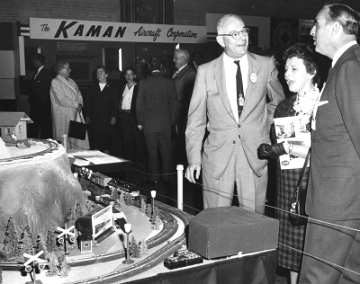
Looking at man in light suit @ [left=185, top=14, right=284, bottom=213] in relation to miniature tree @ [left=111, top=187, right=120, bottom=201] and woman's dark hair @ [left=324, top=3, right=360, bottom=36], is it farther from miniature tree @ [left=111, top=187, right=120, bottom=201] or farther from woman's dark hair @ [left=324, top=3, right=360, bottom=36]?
woman's dark hair @ [left=324, top=3, right=360, bottom=36]

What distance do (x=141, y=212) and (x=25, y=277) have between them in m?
1.08

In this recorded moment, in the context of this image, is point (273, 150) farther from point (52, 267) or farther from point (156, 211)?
point (52, 267)

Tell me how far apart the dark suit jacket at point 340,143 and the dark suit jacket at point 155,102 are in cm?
476

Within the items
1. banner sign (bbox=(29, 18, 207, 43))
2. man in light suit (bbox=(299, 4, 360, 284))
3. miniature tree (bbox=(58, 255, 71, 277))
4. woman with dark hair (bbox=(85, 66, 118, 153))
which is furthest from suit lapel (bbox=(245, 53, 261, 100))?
banner sign (bbox=(29, 18, 207, 43))

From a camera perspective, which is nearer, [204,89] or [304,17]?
[204,89]

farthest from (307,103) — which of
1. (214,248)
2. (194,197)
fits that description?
(194,197)

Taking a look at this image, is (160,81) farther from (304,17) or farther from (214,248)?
(304,17)

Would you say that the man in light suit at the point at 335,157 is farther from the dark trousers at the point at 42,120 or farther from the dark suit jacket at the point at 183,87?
the dark trousers at the point at 42,120

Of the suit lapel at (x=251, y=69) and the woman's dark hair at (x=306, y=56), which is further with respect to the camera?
the suit lapel at (x=251, y=69)

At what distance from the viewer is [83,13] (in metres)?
11.8

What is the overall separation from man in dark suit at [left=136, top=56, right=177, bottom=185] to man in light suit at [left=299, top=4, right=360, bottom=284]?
4605mm

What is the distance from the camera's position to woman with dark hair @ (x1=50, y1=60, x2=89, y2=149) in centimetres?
792

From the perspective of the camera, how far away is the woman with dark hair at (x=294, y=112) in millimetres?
3346

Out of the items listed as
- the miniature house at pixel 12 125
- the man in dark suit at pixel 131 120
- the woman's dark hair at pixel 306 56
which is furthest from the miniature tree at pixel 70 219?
the man in dark suit at pixel 131 120
